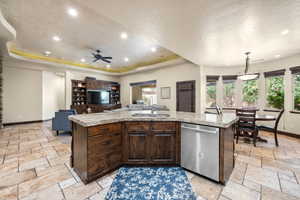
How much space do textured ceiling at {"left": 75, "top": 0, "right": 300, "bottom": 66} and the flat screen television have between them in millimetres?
5782

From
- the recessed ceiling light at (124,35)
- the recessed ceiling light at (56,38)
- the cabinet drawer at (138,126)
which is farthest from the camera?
the recessed ceiling light at (56,38)

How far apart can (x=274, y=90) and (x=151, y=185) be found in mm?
6027

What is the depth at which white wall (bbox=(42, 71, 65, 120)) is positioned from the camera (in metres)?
6.86

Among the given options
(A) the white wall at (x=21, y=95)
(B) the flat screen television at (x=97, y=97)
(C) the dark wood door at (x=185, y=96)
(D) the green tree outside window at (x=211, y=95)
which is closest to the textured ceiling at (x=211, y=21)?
(C) the dark wood door at (x=185, y=96)

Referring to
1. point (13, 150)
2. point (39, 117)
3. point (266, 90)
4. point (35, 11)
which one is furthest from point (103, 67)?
point (266, 90)

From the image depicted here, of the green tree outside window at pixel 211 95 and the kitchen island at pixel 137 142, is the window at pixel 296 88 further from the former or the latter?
the kitchen island at pixel 137 142

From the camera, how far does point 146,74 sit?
25.1ft

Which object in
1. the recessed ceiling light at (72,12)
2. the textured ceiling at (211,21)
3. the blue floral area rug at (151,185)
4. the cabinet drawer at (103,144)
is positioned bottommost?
the blue floral area rug at (151,185)

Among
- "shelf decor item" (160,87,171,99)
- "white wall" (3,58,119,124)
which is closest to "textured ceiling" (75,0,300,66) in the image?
"shelf decor item" (160,87,171,99)

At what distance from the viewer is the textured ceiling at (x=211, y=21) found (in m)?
2.00

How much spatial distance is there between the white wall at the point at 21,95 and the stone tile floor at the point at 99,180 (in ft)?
12.6

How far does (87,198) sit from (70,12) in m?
3.55

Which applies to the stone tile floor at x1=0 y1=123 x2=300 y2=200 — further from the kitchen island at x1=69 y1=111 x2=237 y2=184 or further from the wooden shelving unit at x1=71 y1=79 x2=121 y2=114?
the wooden shelving unit at x1=71 y1=79 x2=121 y2=114

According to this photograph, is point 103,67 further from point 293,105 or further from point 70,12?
point 293,105
